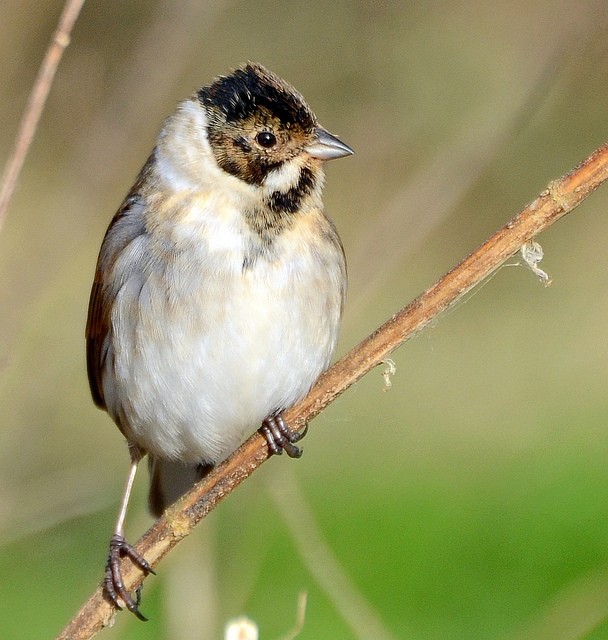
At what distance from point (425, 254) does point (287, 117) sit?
5752mm

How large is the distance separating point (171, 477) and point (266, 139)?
4.91 ft

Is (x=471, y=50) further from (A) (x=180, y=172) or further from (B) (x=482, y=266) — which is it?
(B) (x=482, y=266)

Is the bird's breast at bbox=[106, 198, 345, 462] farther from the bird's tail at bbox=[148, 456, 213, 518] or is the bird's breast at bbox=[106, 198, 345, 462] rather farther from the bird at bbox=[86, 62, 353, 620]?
the bird's tail at bbox=[148, 456, 213, 518]

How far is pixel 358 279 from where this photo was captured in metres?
4.20

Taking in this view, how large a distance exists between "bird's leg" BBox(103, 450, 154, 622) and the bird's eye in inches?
50.8

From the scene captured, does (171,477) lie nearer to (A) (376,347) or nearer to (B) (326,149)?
(B) (326,149)

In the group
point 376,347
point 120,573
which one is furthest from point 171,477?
point 376,347

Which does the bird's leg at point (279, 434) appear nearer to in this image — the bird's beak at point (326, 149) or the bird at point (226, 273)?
the bird at point (226, 273)

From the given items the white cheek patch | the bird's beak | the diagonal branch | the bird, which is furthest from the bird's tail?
the bird's beak

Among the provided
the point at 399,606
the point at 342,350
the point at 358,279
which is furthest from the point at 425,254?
the point at 358,279

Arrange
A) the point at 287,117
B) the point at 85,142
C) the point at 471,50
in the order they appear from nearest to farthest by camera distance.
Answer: the point at 287,117 → the point at 85,142 → the point at 471,50

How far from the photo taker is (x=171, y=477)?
14.9ft

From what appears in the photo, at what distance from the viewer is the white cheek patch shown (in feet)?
12.1

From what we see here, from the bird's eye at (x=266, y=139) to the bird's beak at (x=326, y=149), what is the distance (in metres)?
0.11
